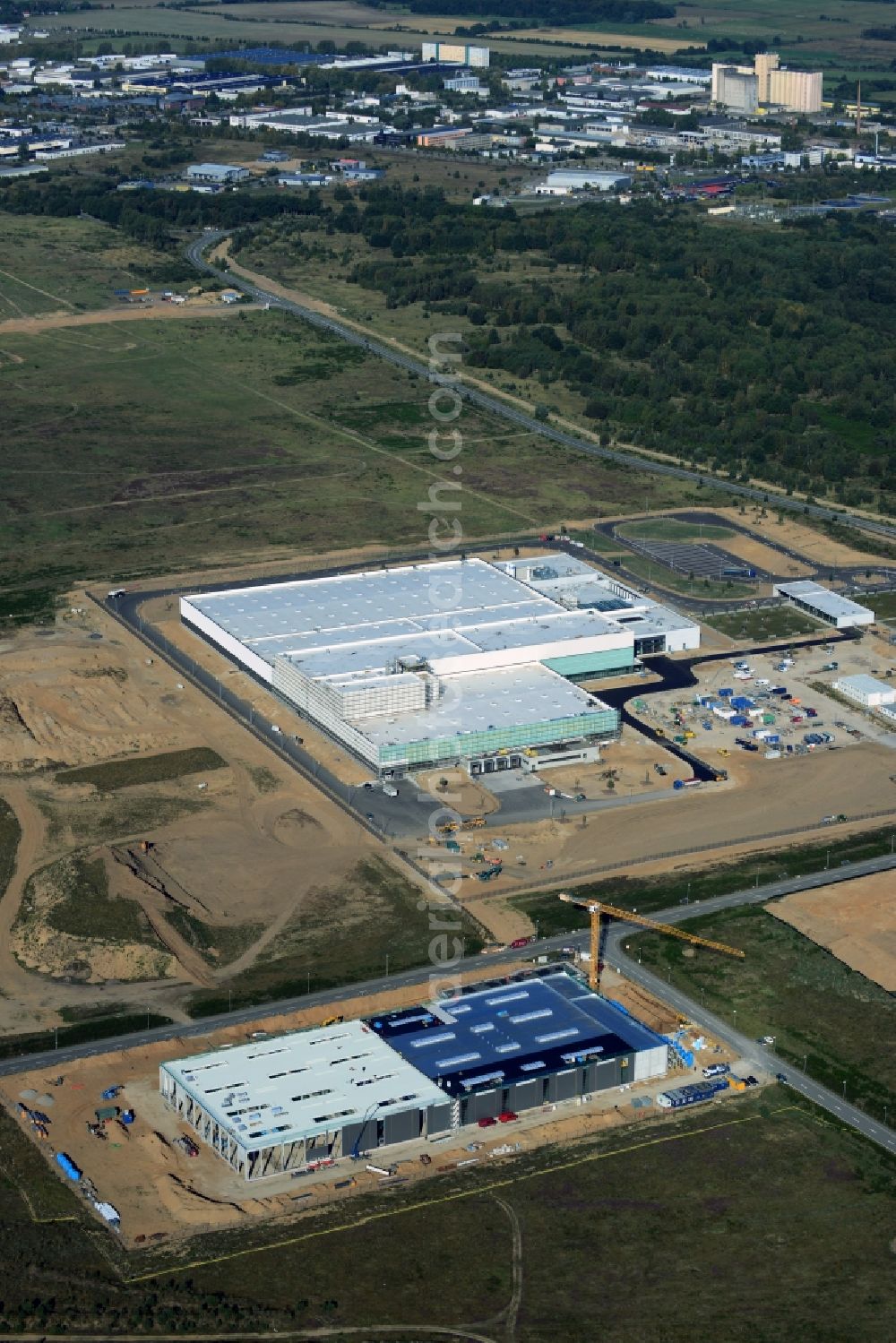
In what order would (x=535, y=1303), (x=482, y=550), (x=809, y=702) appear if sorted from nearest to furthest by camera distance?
(x=535, y=1303) → (x=809, y=702) → (x=482, y=550)

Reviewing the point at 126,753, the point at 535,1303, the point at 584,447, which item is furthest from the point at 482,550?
the point at 535,1303

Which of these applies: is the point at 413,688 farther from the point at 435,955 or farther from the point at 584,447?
the point at 584,447

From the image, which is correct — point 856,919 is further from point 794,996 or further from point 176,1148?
point 176,1148

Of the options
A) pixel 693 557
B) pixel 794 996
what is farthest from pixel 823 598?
pixel 794 996

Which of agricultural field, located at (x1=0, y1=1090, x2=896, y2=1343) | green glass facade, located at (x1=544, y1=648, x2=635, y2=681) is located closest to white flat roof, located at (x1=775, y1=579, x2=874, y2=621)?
green glass facade, located at (x1=544, y1=648, x2=635, y2=681)

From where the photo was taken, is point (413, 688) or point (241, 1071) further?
point (413, 688)
